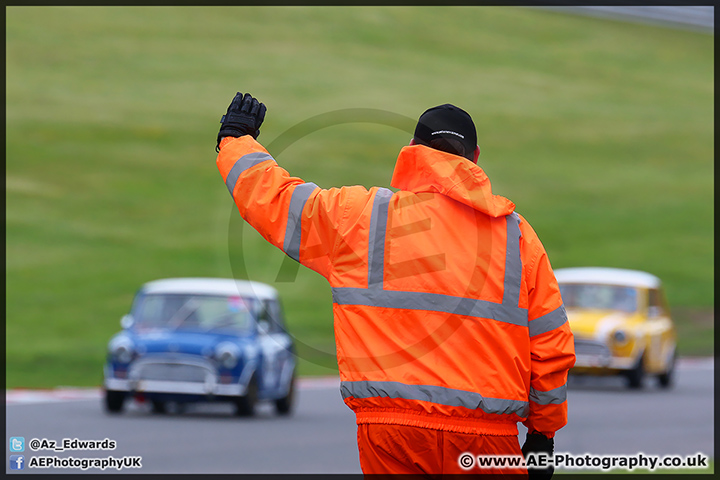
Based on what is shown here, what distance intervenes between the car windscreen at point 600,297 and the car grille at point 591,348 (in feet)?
3.51

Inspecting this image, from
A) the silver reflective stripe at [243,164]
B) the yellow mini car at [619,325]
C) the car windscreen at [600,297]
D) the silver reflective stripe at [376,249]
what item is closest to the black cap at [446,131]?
the silver reflective stripe at [376,249]

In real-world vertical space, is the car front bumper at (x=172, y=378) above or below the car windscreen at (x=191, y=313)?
below

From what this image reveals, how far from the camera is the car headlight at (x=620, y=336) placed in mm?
17469

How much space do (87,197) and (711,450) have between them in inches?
1267

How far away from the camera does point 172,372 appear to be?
1316cm

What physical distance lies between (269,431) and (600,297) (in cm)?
802

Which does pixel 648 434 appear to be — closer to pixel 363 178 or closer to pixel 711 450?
pixel 711 450

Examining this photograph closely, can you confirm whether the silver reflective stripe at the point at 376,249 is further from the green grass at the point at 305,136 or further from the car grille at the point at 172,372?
the green grass at the point at 305,136

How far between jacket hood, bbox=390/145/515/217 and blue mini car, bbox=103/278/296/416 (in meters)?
9.35

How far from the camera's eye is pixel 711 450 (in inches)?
431

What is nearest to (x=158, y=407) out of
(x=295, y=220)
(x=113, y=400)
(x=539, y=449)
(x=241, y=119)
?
(x=113, y=400)

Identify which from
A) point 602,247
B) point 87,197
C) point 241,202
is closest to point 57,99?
point 87,197

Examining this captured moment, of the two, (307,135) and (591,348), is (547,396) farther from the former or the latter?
(307,135)

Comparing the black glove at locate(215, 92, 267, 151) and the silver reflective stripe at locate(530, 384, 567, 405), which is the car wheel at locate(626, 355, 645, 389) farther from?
the black glove at locate(215, 92, 267, 151)
